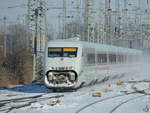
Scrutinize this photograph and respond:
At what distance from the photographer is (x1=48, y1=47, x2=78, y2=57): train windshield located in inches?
729

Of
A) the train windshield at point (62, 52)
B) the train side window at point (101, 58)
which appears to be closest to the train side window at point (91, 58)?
the train side window at point (101, 58)

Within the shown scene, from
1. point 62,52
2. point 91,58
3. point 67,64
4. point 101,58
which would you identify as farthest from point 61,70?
point 101,58

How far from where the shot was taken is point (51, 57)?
18.4m

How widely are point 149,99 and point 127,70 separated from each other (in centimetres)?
1562

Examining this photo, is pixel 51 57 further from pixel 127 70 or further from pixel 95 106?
pixel 127 70

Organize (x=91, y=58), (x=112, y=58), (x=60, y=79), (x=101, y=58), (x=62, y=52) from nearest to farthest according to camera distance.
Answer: (x=60, y=79) < (x=62, y=52) < (x=91, y=58) < (x=101, y=58) < (x=112, y=58)

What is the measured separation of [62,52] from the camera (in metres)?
18.6

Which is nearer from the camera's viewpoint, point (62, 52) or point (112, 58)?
point (62, 52)

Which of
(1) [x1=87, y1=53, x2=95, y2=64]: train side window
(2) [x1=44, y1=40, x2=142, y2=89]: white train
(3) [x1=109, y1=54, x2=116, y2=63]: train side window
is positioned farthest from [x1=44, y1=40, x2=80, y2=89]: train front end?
(3) [x1=109, y1=54, x2=116, y2=63]: train side window

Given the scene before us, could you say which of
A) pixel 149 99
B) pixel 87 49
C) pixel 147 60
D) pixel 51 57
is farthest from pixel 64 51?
pixel 147 60

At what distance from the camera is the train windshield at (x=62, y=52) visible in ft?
60.7

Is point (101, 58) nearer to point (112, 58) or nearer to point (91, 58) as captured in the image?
point (91, 58)

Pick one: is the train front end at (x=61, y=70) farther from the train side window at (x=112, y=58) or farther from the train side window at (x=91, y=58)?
the train side window at (x=112, y=58)

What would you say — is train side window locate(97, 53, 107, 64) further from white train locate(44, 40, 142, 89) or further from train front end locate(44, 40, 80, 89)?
train front end locate(44, 40, 80, 89)
